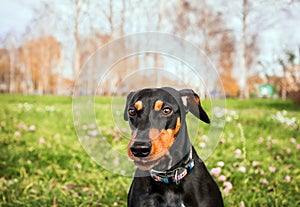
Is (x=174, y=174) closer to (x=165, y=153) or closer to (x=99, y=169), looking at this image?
(x=165, y=153)

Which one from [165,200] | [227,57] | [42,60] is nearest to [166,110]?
[165,200]

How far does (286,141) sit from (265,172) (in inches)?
64.5

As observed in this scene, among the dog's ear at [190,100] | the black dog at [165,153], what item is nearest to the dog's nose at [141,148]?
the black dog at [165,153]

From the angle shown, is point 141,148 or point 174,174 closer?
point 141,148

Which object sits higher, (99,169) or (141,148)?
(141,148)

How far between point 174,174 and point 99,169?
102 inches

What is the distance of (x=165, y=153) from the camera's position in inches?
73.3

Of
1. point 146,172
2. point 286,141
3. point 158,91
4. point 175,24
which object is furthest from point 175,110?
point 175,24

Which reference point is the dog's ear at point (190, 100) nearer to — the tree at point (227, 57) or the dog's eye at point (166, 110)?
the dog's eye at point (166, 110)

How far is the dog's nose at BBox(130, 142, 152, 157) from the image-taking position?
1.50m

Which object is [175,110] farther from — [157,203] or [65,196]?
[65,196]

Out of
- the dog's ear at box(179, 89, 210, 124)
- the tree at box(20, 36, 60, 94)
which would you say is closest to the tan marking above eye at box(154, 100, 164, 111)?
the dog's ear at box(179, 89, 210, 124)

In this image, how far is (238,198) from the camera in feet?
11.1

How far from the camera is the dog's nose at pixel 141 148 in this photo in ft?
4.91
